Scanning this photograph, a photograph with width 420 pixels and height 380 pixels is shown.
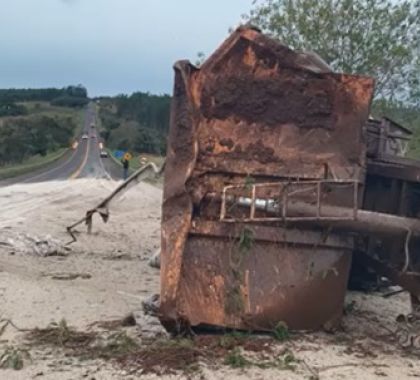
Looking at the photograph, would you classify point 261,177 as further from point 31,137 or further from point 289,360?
point 31,137

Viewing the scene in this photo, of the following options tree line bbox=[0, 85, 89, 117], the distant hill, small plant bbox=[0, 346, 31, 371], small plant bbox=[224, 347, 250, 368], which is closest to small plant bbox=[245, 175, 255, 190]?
small plant bbox=[224, 347, 250, 368]

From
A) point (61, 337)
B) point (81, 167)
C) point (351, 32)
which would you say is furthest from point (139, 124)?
point (61, 337)

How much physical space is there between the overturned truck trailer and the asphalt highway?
90.5 feet

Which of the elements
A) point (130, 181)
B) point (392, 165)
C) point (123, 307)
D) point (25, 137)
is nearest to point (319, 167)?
point (392, 165)

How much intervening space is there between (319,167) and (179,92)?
3.77ft

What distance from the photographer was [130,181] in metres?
6.41

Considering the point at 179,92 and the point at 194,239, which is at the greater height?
the point at 179,92

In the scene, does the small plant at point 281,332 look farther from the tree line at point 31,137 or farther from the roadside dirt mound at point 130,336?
the tree line at point 31,137

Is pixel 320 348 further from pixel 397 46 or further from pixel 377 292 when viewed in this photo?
pixel 397 46

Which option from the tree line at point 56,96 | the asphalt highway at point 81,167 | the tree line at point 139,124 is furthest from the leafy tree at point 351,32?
the tree line at point 56,96

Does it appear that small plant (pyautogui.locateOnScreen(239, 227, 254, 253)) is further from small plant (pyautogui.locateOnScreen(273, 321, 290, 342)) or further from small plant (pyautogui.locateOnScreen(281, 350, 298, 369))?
small plant (pyautogui.locateOnScreen(281, 350, 298, 369))

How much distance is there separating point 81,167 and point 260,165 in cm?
4102

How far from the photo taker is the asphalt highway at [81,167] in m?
36.3

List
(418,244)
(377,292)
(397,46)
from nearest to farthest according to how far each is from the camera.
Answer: (418,244), (377,292), (397,46)
